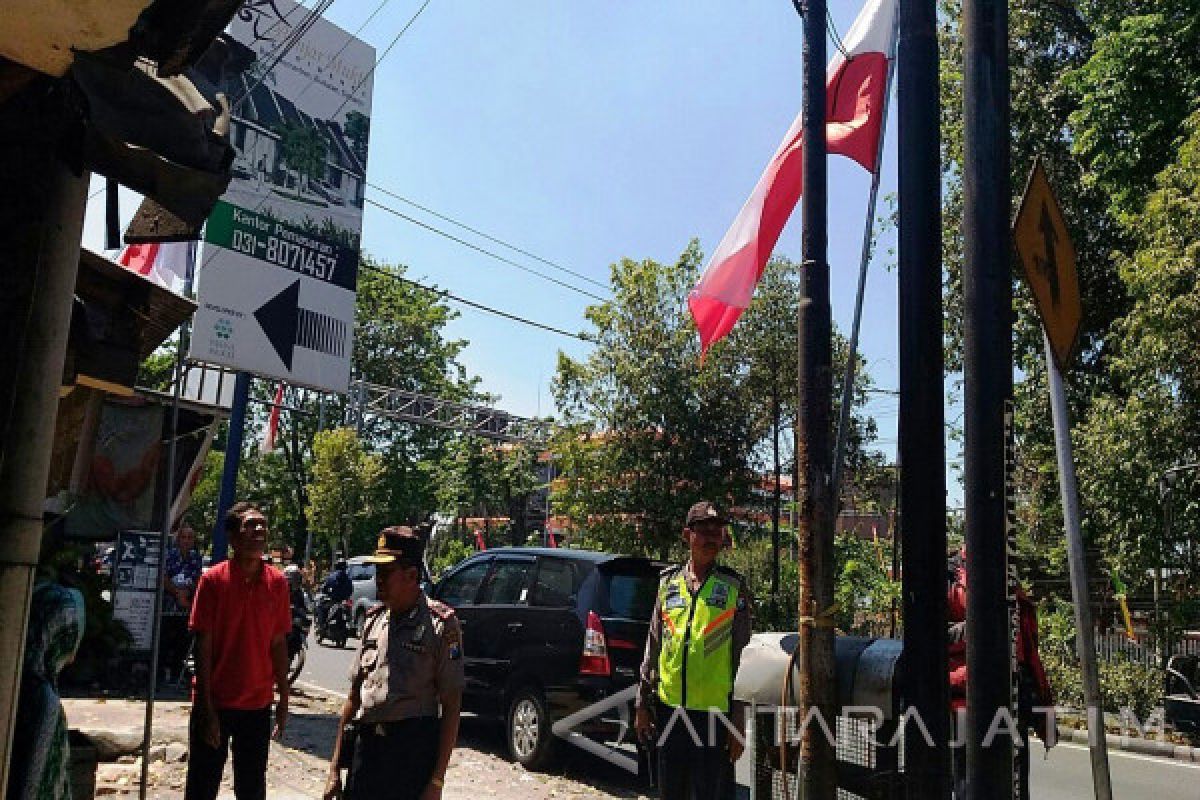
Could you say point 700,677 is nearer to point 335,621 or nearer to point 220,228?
point 220,228

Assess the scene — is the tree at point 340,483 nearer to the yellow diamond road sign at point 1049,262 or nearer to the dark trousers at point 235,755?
the dark trousers at point 235,755

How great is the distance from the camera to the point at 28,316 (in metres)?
2.91

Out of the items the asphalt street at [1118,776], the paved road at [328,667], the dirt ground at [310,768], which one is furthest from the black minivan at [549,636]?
the paved road at [328,667]

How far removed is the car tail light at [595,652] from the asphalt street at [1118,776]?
1177mm

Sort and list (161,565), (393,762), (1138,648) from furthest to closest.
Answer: (1138,648), (161,565), (393,762)

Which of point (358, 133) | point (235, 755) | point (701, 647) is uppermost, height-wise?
point (358, 133)

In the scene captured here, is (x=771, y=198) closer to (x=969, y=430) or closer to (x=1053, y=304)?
(x=1053, y=304)

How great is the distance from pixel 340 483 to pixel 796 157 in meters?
28.9

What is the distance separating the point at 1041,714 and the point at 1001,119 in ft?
15.2

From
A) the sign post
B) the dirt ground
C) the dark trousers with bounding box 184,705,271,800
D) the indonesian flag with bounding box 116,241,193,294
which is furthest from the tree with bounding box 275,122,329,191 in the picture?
the sign post

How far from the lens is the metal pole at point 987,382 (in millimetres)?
3336

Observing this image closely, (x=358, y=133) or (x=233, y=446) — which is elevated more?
(x=358, y=133)

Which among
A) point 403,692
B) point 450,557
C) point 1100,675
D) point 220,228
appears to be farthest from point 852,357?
point 450,557

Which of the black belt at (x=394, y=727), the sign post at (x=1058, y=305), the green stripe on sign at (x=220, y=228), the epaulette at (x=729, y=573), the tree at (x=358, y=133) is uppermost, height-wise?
the tree at (x=358, y=133)
